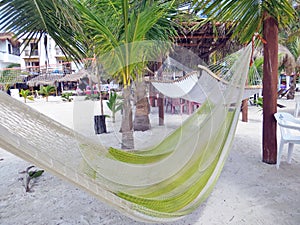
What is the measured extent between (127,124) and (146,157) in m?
1.01

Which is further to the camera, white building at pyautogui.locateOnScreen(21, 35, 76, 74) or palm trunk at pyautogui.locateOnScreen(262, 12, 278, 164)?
palm trunk at pyautogui.locateOnScreen(262, 12, 278, 164)

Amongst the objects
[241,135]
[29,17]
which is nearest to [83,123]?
[29,17]

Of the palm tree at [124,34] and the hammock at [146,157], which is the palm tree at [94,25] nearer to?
the palm tree at [124,34]

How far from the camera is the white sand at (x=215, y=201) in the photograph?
1467 mm

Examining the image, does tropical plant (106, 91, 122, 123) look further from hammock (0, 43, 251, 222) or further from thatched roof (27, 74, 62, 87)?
thatched roof (27, 74, 62, 87)

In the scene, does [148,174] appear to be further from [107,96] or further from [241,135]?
[241,135]

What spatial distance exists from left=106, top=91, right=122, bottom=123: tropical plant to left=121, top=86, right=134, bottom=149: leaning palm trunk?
Answer: 9cm

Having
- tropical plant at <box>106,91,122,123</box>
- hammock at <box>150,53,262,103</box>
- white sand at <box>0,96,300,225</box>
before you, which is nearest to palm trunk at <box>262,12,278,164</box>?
white sand at <box>0,96,300,225</box>

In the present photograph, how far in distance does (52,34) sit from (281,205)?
1892 millimetres

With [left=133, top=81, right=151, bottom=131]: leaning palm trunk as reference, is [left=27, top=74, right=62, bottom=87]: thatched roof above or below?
above

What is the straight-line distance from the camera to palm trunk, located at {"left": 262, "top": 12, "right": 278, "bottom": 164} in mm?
2287

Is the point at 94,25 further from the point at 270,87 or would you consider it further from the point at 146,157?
the point at 270,87

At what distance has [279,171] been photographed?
2.15m

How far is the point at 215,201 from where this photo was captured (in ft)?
5.47
